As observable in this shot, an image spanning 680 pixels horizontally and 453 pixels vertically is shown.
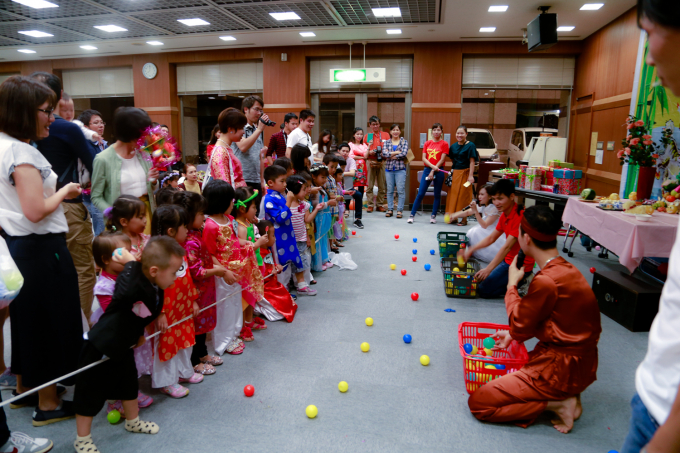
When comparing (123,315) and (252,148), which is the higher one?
(252,148)

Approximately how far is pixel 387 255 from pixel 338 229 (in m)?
0.78

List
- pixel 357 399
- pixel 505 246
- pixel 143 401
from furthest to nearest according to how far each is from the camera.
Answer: pixel 505 246, pixel 357 399, pixel 143 401

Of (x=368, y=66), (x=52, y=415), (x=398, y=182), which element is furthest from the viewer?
A: (x=368, y=66)

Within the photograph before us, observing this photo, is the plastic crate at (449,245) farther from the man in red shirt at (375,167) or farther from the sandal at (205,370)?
the man in red shirt at (375,167)

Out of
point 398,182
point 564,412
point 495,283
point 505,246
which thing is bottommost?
point 564,412

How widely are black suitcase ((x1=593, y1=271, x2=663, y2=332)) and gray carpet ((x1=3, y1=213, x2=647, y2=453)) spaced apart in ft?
0.35

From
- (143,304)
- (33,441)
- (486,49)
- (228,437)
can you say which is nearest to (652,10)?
(143,304)

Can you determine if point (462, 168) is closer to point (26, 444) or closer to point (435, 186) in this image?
point (435, 186)

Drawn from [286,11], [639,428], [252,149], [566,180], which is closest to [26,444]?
[639,428]

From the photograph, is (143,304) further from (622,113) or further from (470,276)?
(622,113)

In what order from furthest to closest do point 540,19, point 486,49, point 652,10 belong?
point 486,49 < point 540,19 < point 652,10

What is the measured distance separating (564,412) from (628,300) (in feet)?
5.61

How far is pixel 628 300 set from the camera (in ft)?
11.1

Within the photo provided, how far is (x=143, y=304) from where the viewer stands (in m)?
1.97
